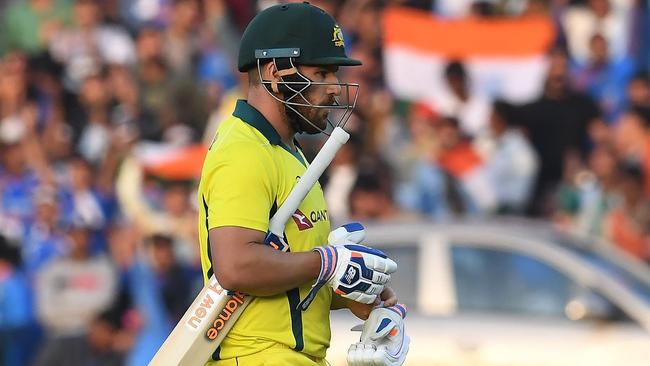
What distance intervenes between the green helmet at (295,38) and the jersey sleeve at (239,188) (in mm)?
337

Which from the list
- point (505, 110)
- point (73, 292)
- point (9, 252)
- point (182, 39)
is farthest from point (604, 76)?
point (9, 252)

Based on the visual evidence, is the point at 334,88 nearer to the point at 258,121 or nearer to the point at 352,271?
the point at 258,121

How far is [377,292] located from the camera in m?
4.38

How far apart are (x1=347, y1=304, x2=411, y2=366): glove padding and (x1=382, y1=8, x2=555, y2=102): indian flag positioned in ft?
25.9

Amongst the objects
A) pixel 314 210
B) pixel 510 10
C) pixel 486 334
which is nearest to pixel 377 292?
pixel 314 210

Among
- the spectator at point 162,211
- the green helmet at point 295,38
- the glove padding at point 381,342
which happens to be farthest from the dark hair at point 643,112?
the green helmet at point 295,38

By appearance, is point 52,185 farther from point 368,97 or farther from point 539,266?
point 539,266

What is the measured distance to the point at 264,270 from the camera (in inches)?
166

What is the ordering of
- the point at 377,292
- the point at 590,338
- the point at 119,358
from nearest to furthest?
1. the point at 377,292
2. the point at 590,338
3. the point at 119,358

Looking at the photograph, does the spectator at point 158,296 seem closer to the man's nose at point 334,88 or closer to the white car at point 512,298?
the white car at point 512,298

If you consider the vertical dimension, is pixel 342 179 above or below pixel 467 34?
below

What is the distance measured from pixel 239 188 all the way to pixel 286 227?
0.27 meters

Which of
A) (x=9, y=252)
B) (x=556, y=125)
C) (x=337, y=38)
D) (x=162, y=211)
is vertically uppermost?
(x=337, y=38)

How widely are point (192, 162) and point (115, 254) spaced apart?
108 cm
